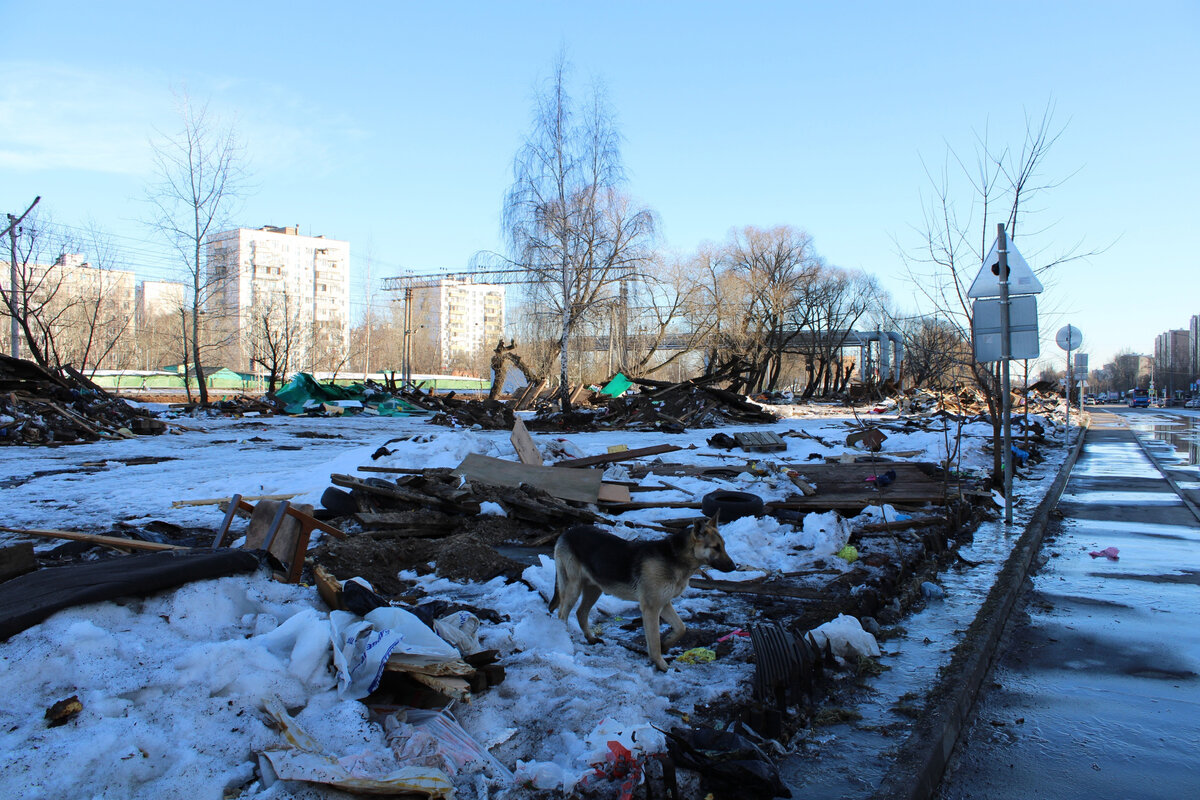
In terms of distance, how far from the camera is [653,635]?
14.3 feet

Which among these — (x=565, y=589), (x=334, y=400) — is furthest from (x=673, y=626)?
(x=334, y=400)

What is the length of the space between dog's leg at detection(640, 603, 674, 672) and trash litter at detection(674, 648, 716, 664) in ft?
Result: 0.55

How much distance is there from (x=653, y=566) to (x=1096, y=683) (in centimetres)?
263

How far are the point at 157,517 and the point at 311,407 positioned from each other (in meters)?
24.6

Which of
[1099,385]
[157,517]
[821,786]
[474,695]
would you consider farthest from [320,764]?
[1099,385]

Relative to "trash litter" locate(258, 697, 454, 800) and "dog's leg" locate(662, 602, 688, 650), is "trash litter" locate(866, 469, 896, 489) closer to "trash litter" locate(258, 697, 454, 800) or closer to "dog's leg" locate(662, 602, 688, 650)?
"dog's leg" locate(662, 602, 688, 650)

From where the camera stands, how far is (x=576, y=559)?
4.84 meters

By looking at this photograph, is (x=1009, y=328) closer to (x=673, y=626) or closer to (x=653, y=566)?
(x=673, y=626)

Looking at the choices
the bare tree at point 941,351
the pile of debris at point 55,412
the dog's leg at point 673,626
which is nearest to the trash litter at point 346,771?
the dog's leg at point 673,626

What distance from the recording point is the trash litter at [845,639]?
4.46 m

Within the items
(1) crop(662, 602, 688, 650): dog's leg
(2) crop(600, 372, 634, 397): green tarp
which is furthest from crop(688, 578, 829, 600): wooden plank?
(2) crop(600, 372, 634, 397): green tarp

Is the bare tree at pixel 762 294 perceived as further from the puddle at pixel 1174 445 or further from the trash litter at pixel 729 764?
the trash litter at pixel 729 764

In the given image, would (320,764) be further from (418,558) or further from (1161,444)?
(1161,444)

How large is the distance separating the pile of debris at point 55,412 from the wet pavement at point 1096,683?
Answer: 65.9ft
